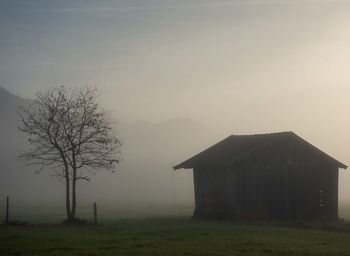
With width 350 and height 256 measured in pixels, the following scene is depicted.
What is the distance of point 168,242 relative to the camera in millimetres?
26781

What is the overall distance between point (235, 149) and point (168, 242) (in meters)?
23.1

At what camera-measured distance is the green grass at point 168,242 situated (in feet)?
77.6

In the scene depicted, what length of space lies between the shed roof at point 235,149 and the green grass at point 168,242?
42.0 ft

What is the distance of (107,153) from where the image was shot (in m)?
45.5

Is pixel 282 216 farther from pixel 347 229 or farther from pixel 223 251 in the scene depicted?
pixel 223 251

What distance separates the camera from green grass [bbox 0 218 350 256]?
23656mm

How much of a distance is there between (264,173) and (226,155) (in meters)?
3.25

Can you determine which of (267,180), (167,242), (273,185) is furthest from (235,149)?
(167,242)

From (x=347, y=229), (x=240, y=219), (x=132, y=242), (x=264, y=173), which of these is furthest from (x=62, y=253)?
(x=264, y=173)

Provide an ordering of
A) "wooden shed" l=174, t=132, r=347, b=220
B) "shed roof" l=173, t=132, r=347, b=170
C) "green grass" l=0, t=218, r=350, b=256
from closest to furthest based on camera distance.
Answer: "green grass" l=0, t=218, r=350, b=256 < "wooden shed" l=174, t=132, r=347, b=220 < "shed roof" l=173, t=132, r=347, b=170

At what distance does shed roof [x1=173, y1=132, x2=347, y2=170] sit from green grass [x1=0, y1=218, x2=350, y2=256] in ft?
42.0

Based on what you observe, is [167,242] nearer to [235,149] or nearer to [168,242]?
[168,242]

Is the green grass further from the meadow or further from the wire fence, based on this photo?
the wire fence

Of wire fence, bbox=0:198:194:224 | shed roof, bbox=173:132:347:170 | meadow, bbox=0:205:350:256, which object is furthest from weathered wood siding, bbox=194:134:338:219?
meadow, bbox=0:205:350:256
